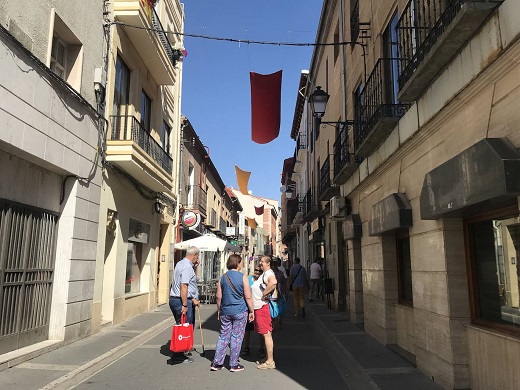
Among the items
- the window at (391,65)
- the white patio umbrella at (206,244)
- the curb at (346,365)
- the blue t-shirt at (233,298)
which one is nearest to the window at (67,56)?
the blue t-shirt at (233,298)

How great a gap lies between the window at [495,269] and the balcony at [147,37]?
8.62 m

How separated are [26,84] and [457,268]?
648 centimetres

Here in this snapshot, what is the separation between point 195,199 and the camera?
22250mm

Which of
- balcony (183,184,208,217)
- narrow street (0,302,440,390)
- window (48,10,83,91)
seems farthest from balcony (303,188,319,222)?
window (48,10,83,91)

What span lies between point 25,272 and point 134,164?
151 inches

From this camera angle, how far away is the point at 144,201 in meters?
13.0

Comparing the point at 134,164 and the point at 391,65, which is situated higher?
the point at 391,65

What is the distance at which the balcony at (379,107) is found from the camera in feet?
24.9

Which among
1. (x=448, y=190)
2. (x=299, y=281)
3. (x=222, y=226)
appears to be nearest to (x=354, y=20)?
(x=299, y=281)

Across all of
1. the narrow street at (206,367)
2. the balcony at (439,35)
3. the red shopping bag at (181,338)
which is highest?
the balcony at (439,35)

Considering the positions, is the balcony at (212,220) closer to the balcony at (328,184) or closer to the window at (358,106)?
the balcony at (328,184)

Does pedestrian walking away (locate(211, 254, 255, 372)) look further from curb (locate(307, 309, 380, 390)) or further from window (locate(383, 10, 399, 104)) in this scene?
window (locate(383, 10, 399, 104))

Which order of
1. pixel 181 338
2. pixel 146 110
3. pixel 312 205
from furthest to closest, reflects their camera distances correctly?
pixel 312 205 < pixel 146 110 < pixel 181 338

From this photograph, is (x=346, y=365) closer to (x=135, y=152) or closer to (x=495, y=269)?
(x=495, y=269)
